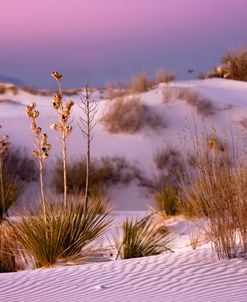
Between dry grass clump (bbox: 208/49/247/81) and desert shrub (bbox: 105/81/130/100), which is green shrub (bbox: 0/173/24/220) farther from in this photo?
dry grass clump (bbox: 208/49/247/81)

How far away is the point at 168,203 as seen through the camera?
1402cm

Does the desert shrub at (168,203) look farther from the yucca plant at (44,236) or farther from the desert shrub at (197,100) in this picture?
the desert shrub at (197,100)

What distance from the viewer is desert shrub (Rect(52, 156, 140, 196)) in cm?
1762

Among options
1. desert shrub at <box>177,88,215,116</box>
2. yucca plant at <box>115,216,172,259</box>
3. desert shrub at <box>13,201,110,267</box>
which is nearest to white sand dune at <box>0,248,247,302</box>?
desert shrub at <box>13,201,110,267</box>

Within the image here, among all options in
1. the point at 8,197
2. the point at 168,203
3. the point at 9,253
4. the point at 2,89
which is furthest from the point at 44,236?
the point at 2,89

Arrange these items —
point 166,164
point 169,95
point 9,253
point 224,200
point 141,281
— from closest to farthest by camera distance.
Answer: point 141,281 < point 224,200 < point 9,253 < point 166,164 < point 169,95

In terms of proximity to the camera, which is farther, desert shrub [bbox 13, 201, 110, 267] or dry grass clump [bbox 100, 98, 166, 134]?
dry grass clump [bbox 100, 98, 166, 134]

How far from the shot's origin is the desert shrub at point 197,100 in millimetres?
23250

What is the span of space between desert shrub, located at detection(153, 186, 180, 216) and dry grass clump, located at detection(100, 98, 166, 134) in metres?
7.38

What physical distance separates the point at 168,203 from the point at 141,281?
23.8 feet

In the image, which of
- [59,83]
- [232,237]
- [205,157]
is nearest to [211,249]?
[232,237]

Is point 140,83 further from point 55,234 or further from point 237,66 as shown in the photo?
point 55,234

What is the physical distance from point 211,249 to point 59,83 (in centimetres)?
273

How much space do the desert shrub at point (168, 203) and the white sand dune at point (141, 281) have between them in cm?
588
